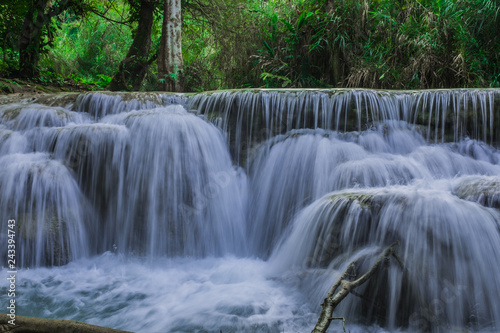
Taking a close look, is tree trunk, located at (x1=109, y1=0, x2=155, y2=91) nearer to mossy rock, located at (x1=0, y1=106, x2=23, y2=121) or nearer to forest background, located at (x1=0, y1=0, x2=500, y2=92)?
forest background, located at (x1=0, y1=0, x2=500, y2=92)

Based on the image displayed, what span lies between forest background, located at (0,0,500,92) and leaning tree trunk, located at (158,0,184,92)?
0.19 ft

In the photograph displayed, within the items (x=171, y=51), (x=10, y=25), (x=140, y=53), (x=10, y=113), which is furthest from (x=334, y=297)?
(x=140, y=53)

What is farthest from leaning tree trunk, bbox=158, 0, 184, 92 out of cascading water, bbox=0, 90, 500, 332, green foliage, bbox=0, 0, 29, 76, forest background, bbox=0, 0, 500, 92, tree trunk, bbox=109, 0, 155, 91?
green foliage, bbox=0, 0, 29, 76

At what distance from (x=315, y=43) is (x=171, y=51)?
332 cm

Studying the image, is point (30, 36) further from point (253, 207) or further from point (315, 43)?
point (253, 207)

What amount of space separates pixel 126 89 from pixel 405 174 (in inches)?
313

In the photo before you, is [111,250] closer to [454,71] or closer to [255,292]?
[255,292]

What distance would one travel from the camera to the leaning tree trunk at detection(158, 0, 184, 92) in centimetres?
841

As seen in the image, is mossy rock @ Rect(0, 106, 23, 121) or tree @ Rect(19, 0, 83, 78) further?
tree @ Rect(19, 0, 83, 78)

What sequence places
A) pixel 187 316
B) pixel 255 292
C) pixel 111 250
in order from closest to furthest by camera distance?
pixel 187 316, pixel 255 292, pixel 111 250

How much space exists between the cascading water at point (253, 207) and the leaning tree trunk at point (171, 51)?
2.51 metres

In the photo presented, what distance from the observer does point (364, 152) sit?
197 inches

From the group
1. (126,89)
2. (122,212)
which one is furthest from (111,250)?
(126,89)

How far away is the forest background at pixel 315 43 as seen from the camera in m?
7.15
